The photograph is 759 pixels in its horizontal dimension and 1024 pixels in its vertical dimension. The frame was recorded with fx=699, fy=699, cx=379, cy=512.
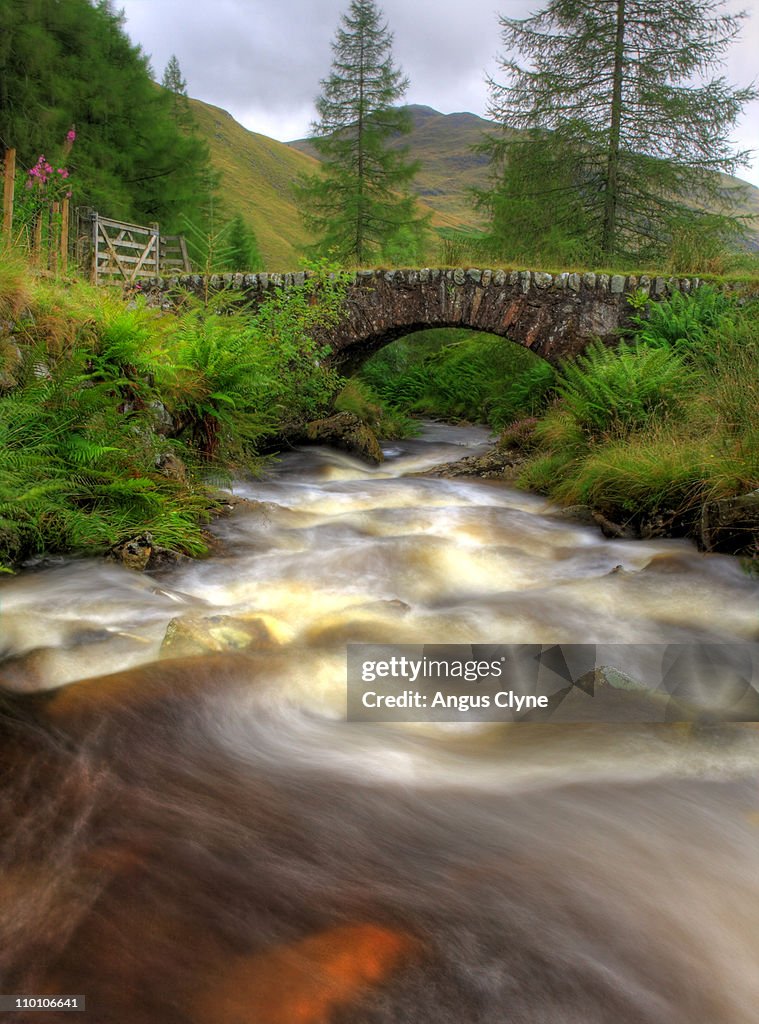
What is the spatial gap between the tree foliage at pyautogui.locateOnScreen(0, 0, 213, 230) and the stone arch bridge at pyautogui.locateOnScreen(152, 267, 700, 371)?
13.3 meters

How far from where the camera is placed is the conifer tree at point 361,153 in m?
23.8

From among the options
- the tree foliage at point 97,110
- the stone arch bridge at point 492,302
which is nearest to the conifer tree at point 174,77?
the tree foliage at point 97,110

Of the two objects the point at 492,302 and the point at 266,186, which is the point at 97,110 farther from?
the point at 266,186

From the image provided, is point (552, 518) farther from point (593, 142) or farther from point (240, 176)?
point (240, 176)

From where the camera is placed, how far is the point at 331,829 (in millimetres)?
2100

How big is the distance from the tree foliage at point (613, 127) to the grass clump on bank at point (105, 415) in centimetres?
1114

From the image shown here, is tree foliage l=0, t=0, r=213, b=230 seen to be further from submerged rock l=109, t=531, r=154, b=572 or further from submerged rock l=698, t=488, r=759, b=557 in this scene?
submerged rock l=698, t=488, r=759, b=557

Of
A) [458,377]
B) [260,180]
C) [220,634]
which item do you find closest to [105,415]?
[220,634]

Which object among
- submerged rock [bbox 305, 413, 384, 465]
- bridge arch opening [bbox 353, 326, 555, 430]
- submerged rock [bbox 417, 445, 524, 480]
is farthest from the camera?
bridge arch opening [bbox 353, 326, 555, 430]

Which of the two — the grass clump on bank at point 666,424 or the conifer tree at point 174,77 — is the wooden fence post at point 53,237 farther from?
the conifer tree at point 174,77

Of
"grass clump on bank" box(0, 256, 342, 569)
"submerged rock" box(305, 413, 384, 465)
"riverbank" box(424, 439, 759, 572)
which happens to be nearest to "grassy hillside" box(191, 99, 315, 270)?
"submerged rock" box(305, 413, 384, 465)

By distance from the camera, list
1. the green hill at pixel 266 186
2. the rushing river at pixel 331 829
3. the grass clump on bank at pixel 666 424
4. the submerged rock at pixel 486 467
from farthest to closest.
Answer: the green hill at pixel 266 186 < the submerged rock at pixel 486 467 < the grass clump on bank at pixel 666 424 < the rushing river at pixel 331 829

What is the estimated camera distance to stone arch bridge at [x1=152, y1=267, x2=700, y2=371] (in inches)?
400

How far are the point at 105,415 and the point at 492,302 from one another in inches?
282
